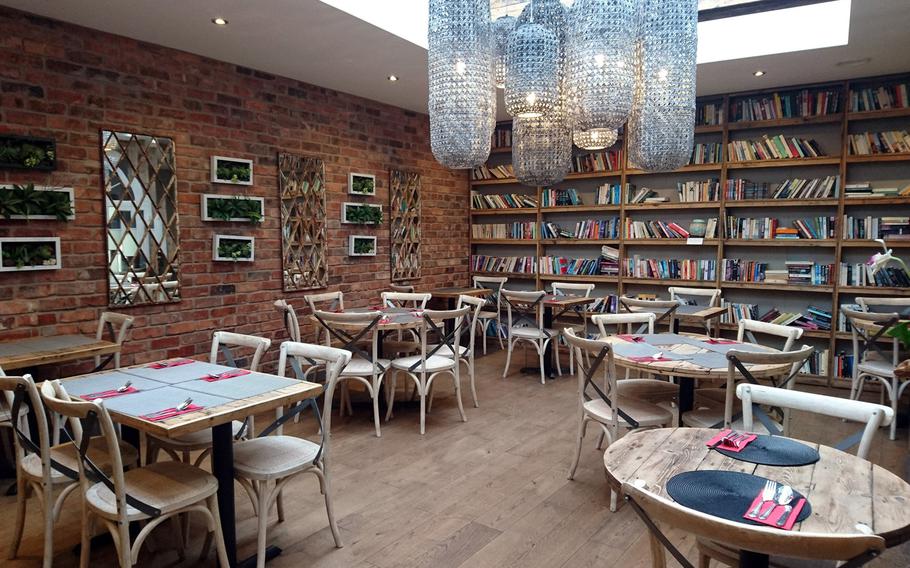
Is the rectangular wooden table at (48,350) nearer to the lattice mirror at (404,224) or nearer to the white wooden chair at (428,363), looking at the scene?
the white wooden chair at (428,363)

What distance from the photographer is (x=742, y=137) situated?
218 inches

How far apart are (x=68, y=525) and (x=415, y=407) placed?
7.53 ft

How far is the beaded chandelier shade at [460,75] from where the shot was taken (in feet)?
7.00

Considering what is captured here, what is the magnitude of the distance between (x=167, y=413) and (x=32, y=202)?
7.37 feet

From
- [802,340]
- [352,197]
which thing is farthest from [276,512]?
[802,340]

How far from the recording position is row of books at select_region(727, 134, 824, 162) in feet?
16.8

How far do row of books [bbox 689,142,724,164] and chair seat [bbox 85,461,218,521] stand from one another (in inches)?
208

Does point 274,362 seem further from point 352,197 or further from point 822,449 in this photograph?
point 822,449

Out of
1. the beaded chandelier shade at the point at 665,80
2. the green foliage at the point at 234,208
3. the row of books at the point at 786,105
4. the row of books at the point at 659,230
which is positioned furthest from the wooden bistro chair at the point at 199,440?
the row of books at the point at 786,105

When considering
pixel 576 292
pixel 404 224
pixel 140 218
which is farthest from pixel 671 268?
pixel 140 218

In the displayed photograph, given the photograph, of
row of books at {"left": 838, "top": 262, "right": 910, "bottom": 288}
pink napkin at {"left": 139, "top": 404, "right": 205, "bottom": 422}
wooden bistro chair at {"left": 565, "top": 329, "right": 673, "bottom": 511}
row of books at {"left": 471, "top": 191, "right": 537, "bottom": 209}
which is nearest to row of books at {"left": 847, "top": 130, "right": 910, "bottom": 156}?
row of books at {"left": 838, "top": 262, "right": 910, "bottom": 288}

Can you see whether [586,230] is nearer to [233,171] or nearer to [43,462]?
[233,171]

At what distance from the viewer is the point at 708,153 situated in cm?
564

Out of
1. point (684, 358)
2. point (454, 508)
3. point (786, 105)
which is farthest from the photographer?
point (786, 105)
